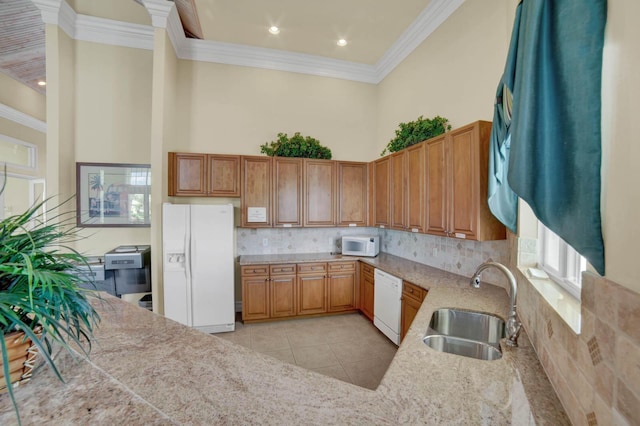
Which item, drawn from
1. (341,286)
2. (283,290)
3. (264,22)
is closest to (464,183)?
(341,286)

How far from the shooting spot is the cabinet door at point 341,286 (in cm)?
392

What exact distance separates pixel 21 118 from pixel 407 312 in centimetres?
718

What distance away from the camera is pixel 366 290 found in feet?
12.5

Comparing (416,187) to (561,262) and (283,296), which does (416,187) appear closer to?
(561,262)

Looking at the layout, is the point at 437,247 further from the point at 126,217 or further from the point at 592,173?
the point at 126,217

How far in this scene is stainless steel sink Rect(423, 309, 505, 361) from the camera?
1718 mm

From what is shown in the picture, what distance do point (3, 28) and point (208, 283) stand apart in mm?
4258

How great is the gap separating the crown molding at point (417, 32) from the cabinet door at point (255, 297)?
3867mm

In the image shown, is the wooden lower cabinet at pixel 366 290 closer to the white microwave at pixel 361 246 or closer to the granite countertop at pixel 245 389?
the white microwave at pixel 361 246

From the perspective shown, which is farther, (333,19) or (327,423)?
(333,19)

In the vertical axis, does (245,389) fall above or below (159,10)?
below

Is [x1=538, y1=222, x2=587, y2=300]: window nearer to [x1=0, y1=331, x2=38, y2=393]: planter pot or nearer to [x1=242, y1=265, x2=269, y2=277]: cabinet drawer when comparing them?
[x1=0, y1=331, x2=38, y2=393]: planter pot

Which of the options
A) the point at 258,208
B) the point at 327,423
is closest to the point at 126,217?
the point at 258,208

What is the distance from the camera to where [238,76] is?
4246 mm
